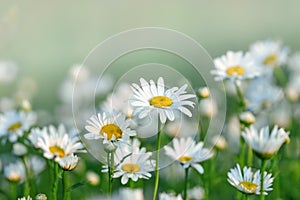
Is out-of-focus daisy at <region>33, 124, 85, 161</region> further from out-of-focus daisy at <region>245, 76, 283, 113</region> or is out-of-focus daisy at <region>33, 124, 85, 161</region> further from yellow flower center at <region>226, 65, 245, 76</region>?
out-of-focus daisy at <region>245, 76, 283, 113</region>

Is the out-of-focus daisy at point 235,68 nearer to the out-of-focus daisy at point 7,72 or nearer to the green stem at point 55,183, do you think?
the green stem at point 55,183

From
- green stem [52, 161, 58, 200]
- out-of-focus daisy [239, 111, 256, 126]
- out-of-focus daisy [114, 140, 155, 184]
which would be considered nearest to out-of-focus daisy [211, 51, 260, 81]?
out-of-focus daisy [239, 111, 256, 126]

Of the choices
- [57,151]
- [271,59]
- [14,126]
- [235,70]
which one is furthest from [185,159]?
[271,59]

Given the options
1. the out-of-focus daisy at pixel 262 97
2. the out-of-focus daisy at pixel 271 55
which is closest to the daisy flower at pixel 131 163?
the out-of-focus daisy at pixel 262 97

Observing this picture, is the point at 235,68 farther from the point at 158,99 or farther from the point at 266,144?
the point at 266,144

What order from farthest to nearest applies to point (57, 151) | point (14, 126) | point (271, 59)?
point (271, 59) < point (14, 126) < point (57, 151)
